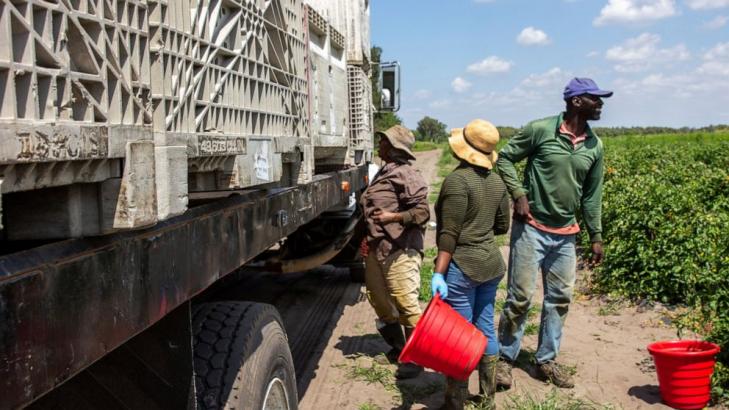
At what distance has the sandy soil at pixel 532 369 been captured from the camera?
4.63 meters

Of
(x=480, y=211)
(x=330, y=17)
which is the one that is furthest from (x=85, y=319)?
(x=330, y=17)

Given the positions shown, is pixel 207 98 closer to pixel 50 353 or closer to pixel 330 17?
pixel 50 353

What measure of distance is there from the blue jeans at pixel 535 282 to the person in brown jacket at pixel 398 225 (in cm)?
66

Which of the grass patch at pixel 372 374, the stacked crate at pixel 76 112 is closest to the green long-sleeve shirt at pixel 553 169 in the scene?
the grass patch at pixel 372 374

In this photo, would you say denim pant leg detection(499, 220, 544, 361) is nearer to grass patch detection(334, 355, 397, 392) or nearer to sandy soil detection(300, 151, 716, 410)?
sandy soil detection(300, 151, 716, 410)

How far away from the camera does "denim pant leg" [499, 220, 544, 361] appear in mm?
4758

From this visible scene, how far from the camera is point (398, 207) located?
500cm

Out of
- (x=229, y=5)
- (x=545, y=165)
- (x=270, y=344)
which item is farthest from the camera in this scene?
(x=545, y=165)

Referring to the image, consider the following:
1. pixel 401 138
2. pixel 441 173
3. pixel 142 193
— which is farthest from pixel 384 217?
pixel 441 173

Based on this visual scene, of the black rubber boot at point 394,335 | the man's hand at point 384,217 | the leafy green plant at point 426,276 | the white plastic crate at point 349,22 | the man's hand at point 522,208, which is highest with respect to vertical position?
the white plastic crate at point 349,22

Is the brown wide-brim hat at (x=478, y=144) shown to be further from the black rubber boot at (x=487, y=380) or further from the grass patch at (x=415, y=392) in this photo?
the grass patch at (x=415, y=392)

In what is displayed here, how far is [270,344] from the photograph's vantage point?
9.46 feet

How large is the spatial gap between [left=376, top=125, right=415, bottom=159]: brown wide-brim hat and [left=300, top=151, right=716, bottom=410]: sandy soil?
164 centimetres

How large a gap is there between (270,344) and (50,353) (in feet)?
5.04
